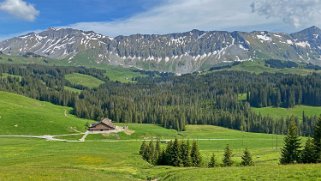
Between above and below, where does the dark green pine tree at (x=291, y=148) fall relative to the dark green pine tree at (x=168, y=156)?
above

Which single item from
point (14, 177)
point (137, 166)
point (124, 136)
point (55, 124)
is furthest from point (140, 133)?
point (14, 177)

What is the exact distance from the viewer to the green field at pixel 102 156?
148 ft

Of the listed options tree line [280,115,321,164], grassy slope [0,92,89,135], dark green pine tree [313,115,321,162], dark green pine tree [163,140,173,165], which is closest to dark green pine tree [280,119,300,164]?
tree line [280,115,321,164]

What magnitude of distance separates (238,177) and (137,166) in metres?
35.4

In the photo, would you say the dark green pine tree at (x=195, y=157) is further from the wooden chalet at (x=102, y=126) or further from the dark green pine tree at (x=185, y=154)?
the wooden chalet at (x=102, y=126)

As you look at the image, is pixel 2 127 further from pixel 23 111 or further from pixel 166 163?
pixel 166 163

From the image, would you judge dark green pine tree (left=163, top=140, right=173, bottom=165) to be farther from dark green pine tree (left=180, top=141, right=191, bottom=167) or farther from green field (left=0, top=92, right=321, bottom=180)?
green field (left=0, top=92, right=321, bottom=180)

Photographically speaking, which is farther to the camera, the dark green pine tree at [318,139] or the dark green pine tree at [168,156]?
the dark green pine tree at [168,156]

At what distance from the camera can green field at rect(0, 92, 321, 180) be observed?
45.2 meters

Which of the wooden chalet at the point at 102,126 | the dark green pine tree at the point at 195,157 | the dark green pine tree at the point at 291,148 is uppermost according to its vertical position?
the dark green pine tree at the point at 291,148

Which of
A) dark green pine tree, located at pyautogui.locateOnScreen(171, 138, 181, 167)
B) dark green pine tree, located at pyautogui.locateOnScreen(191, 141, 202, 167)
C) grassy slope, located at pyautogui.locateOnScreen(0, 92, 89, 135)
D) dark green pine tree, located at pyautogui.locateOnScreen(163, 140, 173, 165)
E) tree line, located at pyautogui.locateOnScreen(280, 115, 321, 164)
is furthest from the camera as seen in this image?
grassy slope, located at pyautogui.locateOnScreen(0, 92, 89, 135)

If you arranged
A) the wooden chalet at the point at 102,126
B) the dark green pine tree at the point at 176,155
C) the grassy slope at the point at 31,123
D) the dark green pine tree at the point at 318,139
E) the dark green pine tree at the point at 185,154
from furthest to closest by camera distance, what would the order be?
the wooden chalet at the point at 102,126, the grassy slope at the point at 31,123, the dark green pine tree at the point at 185,154, the dark green pine tree at the point at 176,155, the dark green pine tree at the point at 318,139

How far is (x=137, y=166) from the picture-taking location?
73625mm

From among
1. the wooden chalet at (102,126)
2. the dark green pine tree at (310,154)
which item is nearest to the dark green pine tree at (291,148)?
the dark green pine tree at (310,154)
